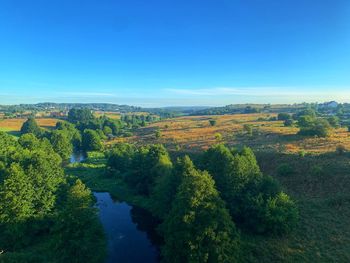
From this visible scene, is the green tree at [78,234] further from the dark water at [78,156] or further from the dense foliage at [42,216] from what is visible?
the dark water at [78,156]

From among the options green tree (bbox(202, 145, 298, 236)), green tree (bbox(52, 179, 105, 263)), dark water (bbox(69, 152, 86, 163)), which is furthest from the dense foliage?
dark water (bbox(69, 152, 86, 163))

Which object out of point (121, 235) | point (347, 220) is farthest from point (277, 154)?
point (121, 235)

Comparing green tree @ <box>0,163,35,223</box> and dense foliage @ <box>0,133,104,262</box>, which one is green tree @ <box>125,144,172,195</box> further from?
green tree @ <box>0,163,35,223</box>

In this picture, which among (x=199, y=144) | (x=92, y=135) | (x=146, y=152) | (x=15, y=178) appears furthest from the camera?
(x=92, y=135)

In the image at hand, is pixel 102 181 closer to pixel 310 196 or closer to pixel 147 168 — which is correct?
A: pixel 147 168

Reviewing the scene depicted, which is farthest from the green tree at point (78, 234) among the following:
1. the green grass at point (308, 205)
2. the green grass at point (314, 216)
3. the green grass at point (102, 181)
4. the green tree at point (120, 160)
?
the green tree at point (120, 160)

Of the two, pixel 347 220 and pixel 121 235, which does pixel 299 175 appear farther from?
pixel 121 235
